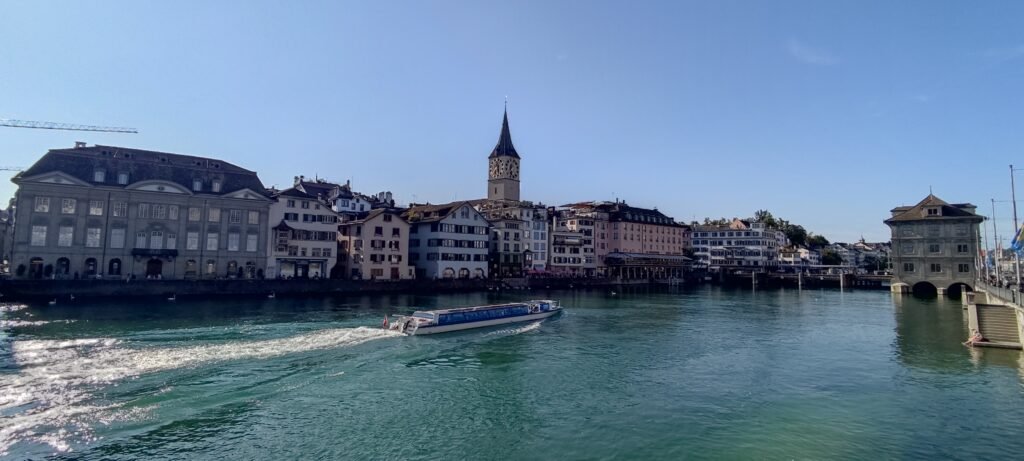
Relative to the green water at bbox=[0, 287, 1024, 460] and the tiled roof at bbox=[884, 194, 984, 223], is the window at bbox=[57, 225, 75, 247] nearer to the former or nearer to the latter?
the green water at bbox=[0, 287, 1024, 460]

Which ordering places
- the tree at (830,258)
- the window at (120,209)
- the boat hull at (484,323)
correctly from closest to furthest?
the boat hull at (484,323), the window at (120,209), the tree at (830,258)

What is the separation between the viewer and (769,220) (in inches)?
6442

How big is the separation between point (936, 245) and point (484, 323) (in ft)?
246

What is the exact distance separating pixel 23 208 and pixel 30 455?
2280 inches

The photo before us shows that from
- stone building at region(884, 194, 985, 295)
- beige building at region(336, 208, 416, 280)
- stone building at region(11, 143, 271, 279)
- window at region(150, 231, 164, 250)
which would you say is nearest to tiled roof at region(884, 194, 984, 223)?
stone building at region(884, 194, 985, 295)

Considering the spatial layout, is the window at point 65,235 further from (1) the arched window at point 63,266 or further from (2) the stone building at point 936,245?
(2) the stone building at point 936,245

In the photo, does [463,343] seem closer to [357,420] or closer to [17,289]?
[357,420]

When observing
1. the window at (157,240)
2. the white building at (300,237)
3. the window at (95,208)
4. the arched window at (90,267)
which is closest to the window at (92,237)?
the arched window at (90,267)

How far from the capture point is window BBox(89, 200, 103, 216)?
197ft

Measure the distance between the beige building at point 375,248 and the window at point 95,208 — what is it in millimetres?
29837

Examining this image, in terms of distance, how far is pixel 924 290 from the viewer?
290ft

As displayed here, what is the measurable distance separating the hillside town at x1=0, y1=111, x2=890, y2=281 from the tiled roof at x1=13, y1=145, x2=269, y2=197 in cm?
13

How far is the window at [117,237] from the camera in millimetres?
61156

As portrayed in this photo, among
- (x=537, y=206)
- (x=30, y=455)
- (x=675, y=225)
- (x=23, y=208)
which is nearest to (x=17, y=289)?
(x=23, y=208)
